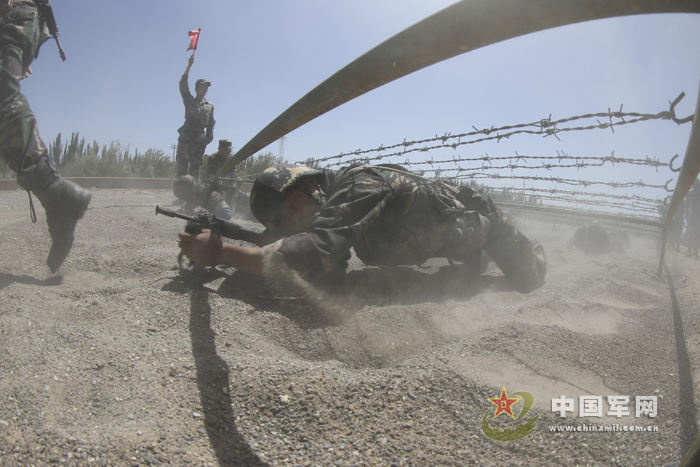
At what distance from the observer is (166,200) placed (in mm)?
6926

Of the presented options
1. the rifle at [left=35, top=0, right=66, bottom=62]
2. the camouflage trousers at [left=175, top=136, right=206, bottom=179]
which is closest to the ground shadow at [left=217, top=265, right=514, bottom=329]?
the rifle at [left=35, top=0, right=66, bottom=62]

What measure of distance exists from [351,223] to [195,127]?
Result: 6.28 metres

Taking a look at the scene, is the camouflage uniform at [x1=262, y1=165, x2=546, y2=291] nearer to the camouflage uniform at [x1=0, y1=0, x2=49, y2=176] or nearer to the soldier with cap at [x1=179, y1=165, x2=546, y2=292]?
the soldier with cap at [x1=179, y1=165, x2=546, y2=292]

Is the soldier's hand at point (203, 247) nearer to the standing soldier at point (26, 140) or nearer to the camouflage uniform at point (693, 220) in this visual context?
the standing soldier at point (26, 140)

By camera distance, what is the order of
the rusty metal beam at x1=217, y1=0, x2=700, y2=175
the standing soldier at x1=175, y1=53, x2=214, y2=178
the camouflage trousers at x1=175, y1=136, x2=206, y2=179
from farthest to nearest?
1. the camouflage trousers at x1=175, y1=136, x2=206, y2=179
2. the standing soldier at x1=175, y1=53, x2=214, y2=178
3. the rusty metal beam at x1=217, y1=0, x2=700, y2=175

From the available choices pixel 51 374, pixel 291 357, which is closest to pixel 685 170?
pixel 291 357

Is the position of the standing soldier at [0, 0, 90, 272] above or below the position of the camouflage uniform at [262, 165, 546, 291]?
above

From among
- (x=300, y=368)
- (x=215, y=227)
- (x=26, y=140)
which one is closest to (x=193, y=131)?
(x=26, y=140)

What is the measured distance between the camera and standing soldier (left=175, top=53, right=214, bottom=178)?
701cm

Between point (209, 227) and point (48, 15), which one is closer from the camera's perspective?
point (209, 227)

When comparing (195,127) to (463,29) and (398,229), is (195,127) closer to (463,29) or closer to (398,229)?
(398,229)

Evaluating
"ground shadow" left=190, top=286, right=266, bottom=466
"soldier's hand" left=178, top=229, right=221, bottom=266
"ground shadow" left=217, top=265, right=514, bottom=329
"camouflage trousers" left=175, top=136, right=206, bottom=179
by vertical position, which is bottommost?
"ground shadow" left=190, top=286, right=266, bottom=466

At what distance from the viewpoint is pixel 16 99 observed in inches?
77.9

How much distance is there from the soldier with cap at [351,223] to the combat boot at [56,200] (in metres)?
0.86
